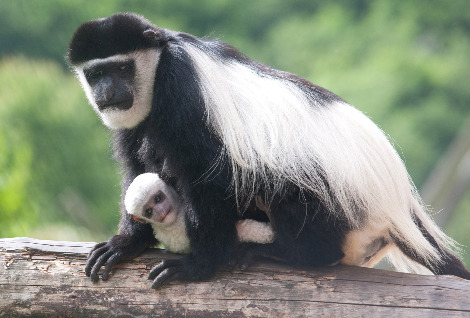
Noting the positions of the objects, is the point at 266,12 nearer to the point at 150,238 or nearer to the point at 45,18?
the point at 45,18

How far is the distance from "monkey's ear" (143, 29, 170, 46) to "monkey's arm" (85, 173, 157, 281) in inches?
29.7

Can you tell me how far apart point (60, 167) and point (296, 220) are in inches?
233

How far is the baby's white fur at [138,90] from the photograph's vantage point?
9.12ft

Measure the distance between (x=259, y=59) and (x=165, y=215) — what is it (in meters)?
8.52

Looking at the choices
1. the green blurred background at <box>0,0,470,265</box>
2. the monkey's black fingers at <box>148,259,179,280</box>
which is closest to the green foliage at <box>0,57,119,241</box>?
the green blurred background at <box>0,0,470,265</box>

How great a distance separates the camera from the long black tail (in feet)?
8.98

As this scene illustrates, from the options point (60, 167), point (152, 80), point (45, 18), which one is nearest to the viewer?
point (152, 80)

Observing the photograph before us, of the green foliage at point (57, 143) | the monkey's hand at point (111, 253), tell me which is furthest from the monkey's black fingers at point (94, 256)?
the green foliage at point (57, 143)

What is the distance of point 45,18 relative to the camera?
35.5ft

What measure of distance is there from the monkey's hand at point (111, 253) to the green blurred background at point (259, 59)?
2.36m

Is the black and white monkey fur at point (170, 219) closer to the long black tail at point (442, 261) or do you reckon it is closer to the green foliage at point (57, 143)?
the long black tail at point (442, 261)

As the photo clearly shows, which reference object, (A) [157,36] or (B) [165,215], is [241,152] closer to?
(B) [165,215]

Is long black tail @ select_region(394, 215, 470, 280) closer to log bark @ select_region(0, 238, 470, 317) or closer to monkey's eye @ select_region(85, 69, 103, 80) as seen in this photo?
log bark @ select_region(0, 238, 470, 317)

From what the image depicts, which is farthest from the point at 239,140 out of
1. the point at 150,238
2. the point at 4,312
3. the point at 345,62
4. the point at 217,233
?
the point at 345,62
